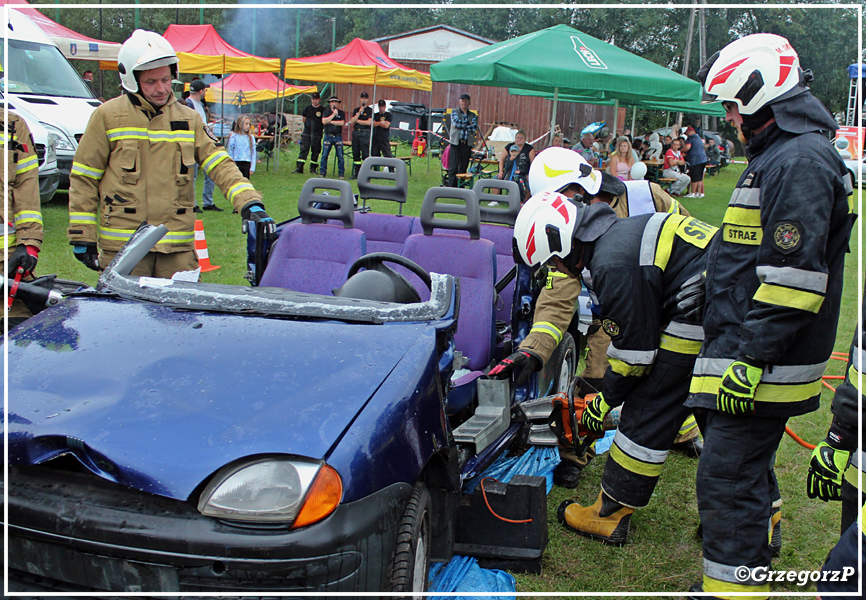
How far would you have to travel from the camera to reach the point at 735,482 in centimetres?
260

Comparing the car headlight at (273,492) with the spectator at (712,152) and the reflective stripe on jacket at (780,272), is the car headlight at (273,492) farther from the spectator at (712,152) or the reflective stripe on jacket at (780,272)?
the spectator at (712,152)

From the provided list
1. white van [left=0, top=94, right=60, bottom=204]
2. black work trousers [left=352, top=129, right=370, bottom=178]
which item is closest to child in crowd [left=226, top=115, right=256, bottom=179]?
white van [left=0, top=94, right=60, bottom=204]

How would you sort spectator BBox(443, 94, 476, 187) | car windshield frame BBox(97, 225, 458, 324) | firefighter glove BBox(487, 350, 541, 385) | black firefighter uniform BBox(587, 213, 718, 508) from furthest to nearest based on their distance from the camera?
spectator BBox(443, 94, 476, 187)
firefighter glove BBox(487, 350, 541, 385)
black firefighter uniform BBox(587, 213, 718, 508)
car windshield frame BBox(97, 225, 458, 324)

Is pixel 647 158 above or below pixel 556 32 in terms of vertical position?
below

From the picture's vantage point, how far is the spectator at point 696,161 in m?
20.2

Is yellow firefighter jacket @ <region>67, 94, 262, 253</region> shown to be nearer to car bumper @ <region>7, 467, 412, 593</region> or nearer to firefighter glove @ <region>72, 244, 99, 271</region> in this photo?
firefighter glove @ <region>72, 244, 99, 271</region>

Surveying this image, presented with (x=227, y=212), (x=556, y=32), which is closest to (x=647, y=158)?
(x=556, y=32)

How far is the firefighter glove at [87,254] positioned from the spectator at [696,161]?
61.2ft

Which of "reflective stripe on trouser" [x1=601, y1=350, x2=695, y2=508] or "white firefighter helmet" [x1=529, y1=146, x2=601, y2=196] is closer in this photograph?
"reflective stripe on trouser" [x1=601, y1=350, x2=695, y2=508]

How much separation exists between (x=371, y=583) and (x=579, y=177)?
3.11m

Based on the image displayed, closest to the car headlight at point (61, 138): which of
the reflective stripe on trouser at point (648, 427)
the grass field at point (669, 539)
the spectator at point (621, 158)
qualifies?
the grass field at point (669, 539)

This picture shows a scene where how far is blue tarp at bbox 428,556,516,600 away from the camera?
2928 millimetres

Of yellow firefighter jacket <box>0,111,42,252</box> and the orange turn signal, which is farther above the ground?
yellow firefighter jacket <box>0,111,42,252</box>

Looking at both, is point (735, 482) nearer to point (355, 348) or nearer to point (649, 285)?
point (649, 285)
